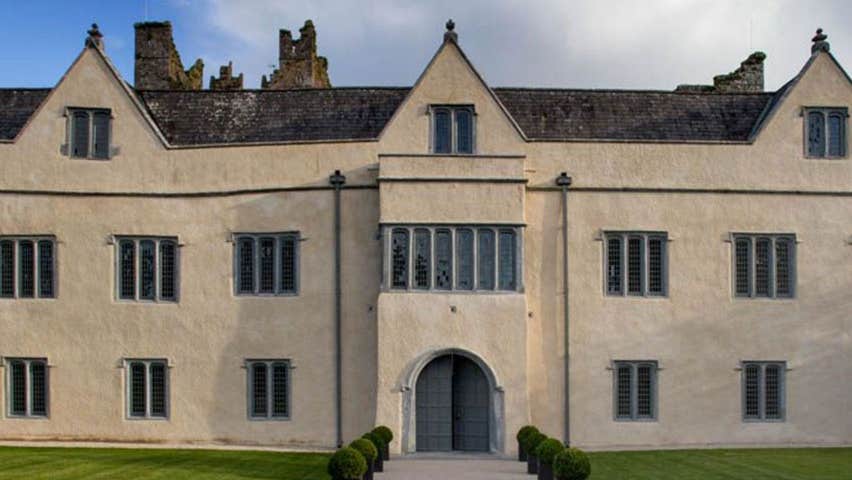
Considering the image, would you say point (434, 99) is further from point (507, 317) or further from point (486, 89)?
point (507, 317)

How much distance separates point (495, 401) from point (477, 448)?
1781 mm

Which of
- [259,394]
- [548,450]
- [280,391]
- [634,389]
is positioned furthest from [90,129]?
[634,389]

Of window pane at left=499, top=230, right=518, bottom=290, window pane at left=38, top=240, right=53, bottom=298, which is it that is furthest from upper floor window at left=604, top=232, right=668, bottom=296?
window pane at left=38, top=240, right=53, bottom=298

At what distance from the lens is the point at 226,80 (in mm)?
57438

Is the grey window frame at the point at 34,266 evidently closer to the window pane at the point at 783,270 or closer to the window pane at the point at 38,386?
the window pane at the point at 38,386

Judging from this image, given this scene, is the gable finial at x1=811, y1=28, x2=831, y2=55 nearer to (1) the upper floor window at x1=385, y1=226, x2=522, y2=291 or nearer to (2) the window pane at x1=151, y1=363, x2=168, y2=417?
(1) the upper floor window at x1=385, y1=226, x2=522, y2=291

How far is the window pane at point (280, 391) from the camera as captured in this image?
3312 centimetres

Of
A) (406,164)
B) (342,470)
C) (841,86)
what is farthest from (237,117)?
(841,86)

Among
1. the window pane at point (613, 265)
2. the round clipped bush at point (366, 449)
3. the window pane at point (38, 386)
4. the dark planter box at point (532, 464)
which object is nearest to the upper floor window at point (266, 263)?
the window pane at point (38, 386)

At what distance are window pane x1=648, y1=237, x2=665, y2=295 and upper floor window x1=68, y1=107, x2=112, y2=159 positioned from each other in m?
18.7

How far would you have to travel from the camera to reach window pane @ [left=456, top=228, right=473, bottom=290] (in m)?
31.9

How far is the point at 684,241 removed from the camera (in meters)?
33.4

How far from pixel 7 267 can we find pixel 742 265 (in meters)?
24.9

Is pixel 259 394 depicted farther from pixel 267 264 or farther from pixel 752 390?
pixel 752 390
